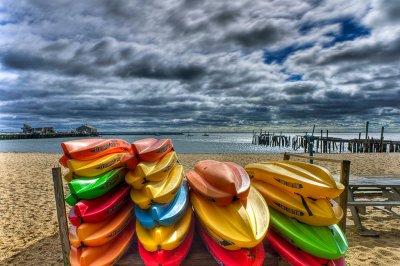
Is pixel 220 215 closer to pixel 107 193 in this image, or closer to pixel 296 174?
pixel 296 174

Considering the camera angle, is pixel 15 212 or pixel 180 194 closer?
pixel 180 194

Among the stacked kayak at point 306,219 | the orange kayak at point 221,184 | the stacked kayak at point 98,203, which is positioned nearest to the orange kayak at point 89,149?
the stacked kayak at point 98,203

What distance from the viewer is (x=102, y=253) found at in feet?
10.1

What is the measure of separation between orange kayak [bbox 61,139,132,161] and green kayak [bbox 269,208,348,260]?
2.25 metres

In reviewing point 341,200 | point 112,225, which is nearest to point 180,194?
point 112,225

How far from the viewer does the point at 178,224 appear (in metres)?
3.15

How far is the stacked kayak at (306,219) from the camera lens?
117 inches

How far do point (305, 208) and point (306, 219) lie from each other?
0.40 feet

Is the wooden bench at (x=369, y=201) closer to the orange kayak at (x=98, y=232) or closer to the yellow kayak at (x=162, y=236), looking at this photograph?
the yellow kayak at (x=162, y=236)

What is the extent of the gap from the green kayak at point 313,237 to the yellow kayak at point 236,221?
0.28 m

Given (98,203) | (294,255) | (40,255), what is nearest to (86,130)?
(40,255)

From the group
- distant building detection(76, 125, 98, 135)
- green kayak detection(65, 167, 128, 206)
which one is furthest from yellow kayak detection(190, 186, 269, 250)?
distant building detection(76, 125, 98, 135)

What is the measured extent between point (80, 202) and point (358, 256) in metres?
4.37

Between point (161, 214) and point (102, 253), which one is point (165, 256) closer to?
point (161, 214)
